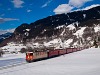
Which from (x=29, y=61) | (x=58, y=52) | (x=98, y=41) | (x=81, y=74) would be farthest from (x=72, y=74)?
(x=98, y=41)

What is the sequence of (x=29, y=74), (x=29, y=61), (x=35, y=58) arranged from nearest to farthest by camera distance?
1. (x=29, y=74)
2. (x=29, y=61)
3. (x=35, y=58)

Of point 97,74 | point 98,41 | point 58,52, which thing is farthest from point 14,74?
point 98,41

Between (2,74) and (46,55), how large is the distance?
3521cm

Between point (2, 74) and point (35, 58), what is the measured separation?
2542 centimetres

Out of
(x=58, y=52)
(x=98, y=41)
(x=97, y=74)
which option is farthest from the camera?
(x=98, y=41)

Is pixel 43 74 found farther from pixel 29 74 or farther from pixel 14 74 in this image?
pixel 14 74

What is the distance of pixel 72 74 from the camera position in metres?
24.6

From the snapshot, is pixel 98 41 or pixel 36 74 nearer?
pixel 36 74

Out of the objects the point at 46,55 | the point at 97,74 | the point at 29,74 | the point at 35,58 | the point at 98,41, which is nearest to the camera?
the point at 97,74

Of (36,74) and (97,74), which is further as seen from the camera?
(36,74)

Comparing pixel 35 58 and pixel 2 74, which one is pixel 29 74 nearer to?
pixel 2 74

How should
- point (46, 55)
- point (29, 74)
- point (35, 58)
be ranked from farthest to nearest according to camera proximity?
1. point (46, 55)
2. point (35, 58)
3. point (29, 74)

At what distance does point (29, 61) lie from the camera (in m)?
47.9

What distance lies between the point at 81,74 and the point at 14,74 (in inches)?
272
